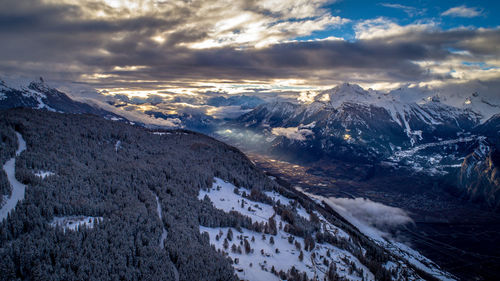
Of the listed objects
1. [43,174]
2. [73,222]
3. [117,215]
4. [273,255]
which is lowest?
[273,255]

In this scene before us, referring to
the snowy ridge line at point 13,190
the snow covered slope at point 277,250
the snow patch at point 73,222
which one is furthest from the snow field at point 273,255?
the snowy ridge line at point 13,190

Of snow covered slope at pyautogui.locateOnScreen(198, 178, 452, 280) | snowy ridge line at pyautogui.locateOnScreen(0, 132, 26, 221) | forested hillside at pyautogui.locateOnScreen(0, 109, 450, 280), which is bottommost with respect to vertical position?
snow covered slope at pyautogui.locateOnScreen(198, 178, 452, 280)

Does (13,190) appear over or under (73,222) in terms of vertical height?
over

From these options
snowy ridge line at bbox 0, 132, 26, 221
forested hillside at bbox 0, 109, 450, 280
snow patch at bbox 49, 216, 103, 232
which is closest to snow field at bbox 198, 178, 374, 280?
forested hillside at bbox 0, 109, 450, 280

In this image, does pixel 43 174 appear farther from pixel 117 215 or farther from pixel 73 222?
pixel 117 215

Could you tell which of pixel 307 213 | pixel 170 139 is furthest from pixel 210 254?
pixel 170 139

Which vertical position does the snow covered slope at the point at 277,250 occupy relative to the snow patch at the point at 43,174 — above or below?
below

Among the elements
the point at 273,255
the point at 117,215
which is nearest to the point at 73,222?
the point at 117,215

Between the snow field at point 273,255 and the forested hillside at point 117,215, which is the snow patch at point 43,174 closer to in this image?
the forested hillside at point 117,215

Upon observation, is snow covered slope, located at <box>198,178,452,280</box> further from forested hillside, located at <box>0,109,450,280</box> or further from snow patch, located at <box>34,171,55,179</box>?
snow patch, located at <box>34,171,55,179</box>
